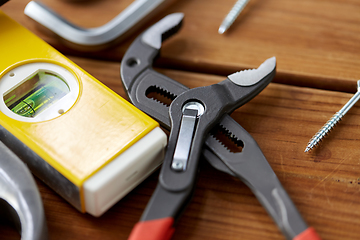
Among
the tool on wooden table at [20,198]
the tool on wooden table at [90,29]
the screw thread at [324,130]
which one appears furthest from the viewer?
the tool on wooden table at [90,29]

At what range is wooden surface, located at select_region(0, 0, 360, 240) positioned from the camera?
0.51 metres

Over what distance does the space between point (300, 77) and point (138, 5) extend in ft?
1.03

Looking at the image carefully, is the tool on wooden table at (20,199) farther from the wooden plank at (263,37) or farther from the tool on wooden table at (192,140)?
the wooden plank at (263,37)

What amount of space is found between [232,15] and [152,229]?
456mm

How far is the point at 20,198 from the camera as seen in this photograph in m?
0.44

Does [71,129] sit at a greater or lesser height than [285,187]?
greater

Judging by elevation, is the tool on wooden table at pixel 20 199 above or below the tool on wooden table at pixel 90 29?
below

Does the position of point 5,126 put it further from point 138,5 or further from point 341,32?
point 341,32

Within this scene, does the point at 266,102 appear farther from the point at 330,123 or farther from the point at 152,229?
the point at 152,229

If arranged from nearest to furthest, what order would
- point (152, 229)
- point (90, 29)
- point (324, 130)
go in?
point (152, 229)
point (324, 130)
point (90, 29)

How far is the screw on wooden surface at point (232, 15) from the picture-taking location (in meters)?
0.73

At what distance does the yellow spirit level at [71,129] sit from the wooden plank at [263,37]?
0.49 feet

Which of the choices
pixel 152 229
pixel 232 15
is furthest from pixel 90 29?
pixel 152 229

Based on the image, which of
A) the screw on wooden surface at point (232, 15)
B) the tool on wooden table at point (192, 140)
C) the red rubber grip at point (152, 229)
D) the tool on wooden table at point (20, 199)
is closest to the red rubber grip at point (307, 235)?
the tool on wooden table at point (192, 140)
